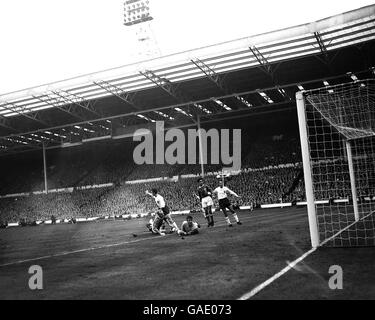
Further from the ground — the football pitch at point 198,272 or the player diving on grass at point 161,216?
the player diving on grass at point 161,216

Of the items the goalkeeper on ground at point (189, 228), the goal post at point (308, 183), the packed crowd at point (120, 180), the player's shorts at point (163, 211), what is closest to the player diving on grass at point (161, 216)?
the player's shorts at point (163, 211)

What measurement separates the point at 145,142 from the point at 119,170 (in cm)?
391

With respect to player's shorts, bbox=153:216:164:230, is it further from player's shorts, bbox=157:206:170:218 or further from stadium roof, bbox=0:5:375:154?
stadium roof, bbox=0:5:375:154

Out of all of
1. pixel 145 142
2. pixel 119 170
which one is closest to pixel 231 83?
pixel 145 142

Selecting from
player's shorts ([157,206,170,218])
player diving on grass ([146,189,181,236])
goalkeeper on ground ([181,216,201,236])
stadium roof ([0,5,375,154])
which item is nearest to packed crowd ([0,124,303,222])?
stadium roof ([0,5,375,154])

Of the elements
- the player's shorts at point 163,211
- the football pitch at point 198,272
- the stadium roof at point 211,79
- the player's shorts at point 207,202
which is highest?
the stadium roof at point 211,79

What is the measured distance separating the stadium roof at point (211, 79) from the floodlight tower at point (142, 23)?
11.6 meters

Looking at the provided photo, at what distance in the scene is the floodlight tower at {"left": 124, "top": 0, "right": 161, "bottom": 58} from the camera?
4253 centimetres

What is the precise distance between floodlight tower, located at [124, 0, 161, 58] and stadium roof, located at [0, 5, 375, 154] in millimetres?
11601

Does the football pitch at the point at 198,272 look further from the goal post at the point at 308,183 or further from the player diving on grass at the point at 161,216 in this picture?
the player diving on grass at the point at 161,216

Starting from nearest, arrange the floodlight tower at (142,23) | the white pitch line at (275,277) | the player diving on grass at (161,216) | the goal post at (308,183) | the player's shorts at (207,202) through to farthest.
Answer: the white pitch line at (275,277)
the goal post at (308,183)
the player diving on grass at (161,216)
the player's shorts at (207,202)
the floodlight tower at (142,23)

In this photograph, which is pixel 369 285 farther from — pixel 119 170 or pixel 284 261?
pixel 119 170

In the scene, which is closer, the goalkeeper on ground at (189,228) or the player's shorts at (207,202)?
the goalkeeper on ground at (189,228)

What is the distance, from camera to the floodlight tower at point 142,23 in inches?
1674
